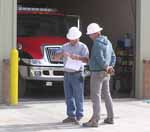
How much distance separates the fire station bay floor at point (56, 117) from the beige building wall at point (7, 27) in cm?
117

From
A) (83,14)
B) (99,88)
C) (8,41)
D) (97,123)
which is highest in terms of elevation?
(83,14)

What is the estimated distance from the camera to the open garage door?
57.8 feet

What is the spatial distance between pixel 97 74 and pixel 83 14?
12154 millimetres

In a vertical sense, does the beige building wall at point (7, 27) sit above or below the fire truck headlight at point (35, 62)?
above

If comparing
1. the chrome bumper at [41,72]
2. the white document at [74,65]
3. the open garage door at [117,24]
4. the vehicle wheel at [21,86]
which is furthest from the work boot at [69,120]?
the open garage door at [117,24]

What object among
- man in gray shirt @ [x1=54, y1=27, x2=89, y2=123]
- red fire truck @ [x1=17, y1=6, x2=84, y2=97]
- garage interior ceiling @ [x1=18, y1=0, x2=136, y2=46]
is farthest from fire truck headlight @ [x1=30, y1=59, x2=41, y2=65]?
garage interior ceiling @ [x1=18, y1=0, x2=136, y2=46]

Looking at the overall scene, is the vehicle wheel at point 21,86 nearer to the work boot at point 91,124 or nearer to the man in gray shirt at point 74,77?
the man in gray shirt at point 74,77

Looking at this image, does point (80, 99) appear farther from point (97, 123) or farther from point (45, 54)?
point (45, 54)

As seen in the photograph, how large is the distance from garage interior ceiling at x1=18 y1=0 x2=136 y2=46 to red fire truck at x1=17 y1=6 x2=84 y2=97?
320cm

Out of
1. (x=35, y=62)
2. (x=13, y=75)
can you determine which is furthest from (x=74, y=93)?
(x=35, y=62)

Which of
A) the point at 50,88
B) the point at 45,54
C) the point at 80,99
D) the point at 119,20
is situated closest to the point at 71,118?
the point at 80,99

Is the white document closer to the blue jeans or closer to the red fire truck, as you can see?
the blue jeans

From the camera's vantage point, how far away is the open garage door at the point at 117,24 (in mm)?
17625

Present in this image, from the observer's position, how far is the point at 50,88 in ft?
56.9
